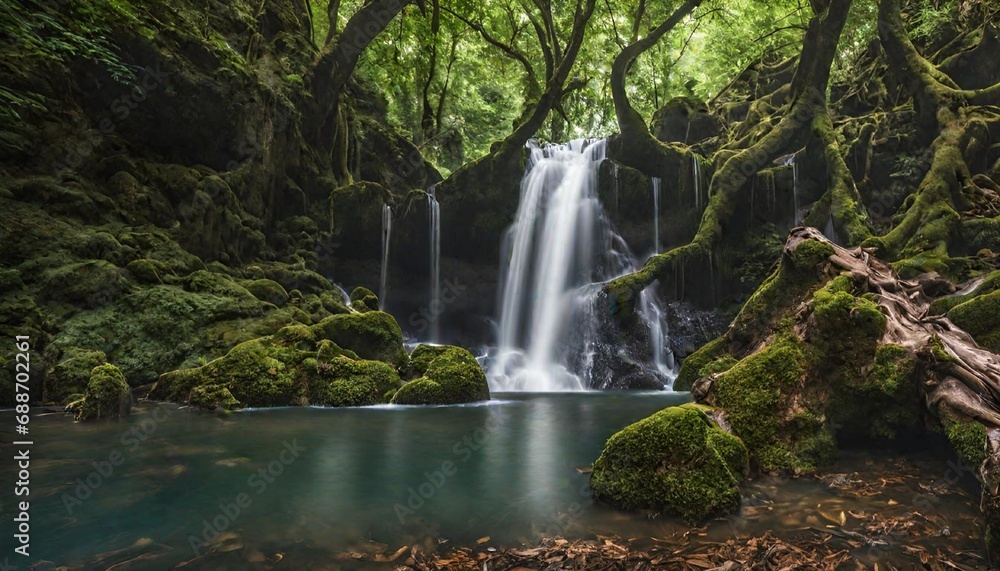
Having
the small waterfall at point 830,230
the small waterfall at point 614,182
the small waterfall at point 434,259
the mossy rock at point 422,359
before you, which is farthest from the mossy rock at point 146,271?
the small waterfall at point 830,230

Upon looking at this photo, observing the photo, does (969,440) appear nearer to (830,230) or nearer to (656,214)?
(830,230)

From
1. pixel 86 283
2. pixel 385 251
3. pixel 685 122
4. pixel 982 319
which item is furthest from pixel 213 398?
pixel 685 122

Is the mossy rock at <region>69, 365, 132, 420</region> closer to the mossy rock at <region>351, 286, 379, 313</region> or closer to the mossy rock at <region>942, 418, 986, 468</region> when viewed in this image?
the mossy rock at <region>351, 286, 379, 313</region>

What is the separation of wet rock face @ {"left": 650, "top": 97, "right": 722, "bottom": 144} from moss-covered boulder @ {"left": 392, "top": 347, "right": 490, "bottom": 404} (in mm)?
16812

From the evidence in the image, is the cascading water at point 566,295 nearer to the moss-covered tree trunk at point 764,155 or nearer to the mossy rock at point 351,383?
the moss-covered tree trunk at point 764,155

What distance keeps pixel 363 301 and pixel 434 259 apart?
198 inches

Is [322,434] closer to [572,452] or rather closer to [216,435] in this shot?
[216,435]

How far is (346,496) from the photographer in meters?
4.54

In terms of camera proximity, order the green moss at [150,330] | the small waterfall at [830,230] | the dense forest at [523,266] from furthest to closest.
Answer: the small waterfall at [830,230], the green moss at [150,330], the dense forest at [523,266]

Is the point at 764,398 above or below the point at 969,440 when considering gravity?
above

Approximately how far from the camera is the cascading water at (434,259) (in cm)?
1936

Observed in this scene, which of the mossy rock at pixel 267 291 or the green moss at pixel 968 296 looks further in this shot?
the mossy rock at pixel 267 291

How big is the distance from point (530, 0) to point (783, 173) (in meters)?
10.4

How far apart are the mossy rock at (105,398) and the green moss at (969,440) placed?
31.7 feet
